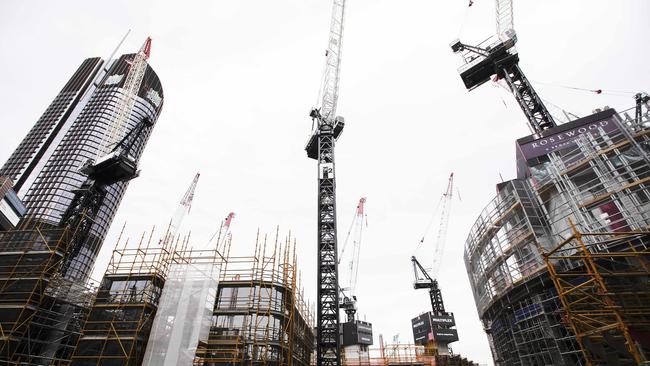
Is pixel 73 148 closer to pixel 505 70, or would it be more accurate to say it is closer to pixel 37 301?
pixel 37 301

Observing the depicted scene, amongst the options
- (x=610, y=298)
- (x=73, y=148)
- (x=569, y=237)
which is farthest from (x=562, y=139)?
(x=73, y=148)

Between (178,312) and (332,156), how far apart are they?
23.2 meters

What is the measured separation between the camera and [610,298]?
1467 cm

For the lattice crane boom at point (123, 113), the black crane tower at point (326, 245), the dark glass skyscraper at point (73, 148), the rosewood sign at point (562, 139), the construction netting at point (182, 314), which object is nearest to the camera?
the construction netting at point (182, 314)

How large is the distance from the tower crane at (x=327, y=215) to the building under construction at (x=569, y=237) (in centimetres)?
1353

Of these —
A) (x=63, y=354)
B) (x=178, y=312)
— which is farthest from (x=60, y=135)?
(x=178, y=312)

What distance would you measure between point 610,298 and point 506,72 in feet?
106

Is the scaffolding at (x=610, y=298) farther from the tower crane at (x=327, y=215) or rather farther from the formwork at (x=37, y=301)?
the formwork at (x=37, y=301)

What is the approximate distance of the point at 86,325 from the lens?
22906 millimetres

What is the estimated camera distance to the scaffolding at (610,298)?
46.3 feet

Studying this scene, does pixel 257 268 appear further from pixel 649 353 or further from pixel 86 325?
pixel 649 353

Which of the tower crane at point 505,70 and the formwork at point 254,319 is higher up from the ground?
the tower crane at point 505,70

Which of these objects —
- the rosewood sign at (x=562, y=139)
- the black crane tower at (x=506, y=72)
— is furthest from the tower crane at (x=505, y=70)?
the rosewood sign at (x=562, y=139)

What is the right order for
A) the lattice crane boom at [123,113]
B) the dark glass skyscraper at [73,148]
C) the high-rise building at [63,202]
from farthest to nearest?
the lattice crane boom at [123,113]
the dark glass skyscraper at [73,148]
the high-rise building at [63,202]
